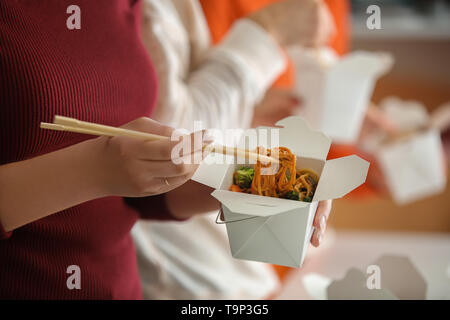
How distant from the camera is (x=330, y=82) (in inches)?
34.9

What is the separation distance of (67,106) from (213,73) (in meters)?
0.36

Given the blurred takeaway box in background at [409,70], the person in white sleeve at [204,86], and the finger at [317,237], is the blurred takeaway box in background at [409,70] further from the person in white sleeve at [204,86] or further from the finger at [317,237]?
the finger at [317,237]

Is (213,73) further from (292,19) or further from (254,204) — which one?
(254,204)

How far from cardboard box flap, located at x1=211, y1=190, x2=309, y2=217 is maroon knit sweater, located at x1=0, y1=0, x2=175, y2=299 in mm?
189

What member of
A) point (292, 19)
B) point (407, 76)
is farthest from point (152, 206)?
point (407, 76)

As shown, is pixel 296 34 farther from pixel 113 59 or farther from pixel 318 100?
pixel 113 59

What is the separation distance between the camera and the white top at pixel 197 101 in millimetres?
700

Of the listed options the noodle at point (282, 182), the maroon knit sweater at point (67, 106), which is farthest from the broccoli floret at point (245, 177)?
the maroon knit sweater at point (67, 106)

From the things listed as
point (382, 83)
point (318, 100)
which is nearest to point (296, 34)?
point (318, 100)

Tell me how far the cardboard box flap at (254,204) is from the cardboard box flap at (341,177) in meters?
0.03

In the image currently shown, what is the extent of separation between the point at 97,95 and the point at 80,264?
0.66ft

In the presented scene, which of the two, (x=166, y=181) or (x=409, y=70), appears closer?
(x=166, y=181)

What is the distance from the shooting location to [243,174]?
16.3 inches

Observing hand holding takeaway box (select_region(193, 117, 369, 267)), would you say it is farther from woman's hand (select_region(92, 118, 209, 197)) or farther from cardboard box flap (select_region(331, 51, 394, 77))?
cardboard box flap (select_region(331, 51, 394, 77))
